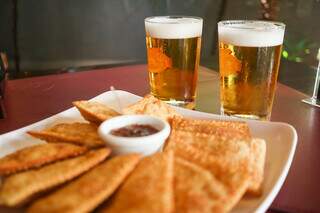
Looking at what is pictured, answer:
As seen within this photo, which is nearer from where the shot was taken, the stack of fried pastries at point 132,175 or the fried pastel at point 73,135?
the stack of fried pastries at point 132,175

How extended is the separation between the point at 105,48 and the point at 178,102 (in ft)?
5.45

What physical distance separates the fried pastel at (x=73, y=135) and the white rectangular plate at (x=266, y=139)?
0.27 ft

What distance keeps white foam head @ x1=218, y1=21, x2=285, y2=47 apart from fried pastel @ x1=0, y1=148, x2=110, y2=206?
0.46 meters

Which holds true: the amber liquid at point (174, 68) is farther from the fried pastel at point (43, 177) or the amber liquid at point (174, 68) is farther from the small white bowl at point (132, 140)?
the fried pastel at point (43, 177)

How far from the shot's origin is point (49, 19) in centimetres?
253

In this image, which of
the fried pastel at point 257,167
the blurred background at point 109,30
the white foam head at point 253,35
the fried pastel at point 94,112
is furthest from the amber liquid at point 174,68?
the blurred background at point 109,30

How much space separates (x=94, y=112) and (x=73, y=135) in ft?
0.32

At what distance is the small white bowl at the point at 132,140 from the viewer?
29.4 inches

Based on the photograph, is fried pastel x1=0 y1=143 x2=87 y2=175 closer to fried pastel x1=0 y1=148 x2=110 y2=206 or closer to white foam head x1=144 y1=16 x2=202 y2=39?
fried pastel x1=0 y1=148 x2=110 y2=206

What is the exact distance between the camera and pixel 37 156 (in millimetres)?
706

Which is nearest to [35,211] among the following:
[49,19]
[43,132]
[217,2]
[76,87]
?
[43,132]

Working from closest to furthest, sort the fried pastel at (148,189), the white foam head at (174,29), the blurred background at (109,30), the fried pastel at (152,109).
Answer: the fried pastel at (148,189) → the fried pastel at (152,109) → the white foam head at (174,29) → the blurred background at (109,30)

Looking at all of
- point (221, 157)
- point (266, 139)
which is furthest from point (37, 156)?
point (266, 139)

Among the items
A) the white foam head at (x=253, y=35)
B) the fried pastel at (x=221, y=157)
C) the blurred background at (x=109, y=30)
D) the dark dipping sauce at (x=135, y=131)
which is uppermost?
the white foam head at (x=253, y=35)
